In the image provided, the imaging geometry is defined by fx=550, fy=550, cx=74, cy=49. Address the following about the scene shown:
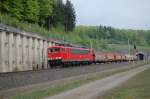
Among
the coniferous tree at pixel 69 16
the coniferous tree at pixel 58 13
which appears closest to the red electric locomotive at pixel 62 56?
the coniferous tree at pixel 58 13

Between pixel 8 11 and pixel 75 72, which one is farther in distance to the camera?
pixel 8 11

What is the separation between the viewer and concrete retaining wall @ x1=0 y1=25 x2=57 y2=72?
54969 mm

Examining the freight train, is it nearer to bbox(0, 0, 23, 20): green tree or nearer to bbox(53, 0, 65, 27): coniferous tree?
bbox(0, 0, 23, 20): green tree

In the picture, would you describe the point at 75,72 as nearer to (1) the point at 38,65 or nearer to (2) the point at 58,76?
(2) the point at 58,76

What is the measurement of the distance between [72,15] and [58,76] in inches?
3843

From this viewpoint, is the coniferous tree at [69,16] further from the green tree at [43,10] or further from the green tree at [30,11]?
the green tree at [30,11]

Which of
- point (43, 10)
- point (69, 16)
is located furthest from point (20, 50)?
point (69, 16)

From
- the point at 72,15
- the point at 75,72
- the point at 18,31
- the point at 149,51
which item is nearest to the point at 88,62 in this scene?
the point at 18,31

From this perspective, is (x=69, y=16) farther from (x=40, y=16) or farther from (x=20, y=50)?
(x=20, y=50)

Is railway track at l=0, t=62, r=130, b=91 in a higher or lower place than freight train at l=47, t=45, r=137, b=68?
lower

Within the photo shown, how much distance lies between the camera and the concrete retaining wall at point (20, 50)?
55.0m

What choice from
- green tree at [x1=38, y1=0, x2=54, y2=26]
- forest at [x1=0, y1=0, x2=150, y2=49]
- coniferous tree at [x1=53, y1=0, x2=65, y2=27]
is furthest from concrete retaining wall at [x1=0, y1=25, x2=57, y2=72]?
coniferous tree at [x1=53, y1=0, x2=65, y2=27]

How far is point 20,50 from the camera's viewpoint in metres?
61.4

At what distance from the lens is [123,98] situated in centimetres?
2517
